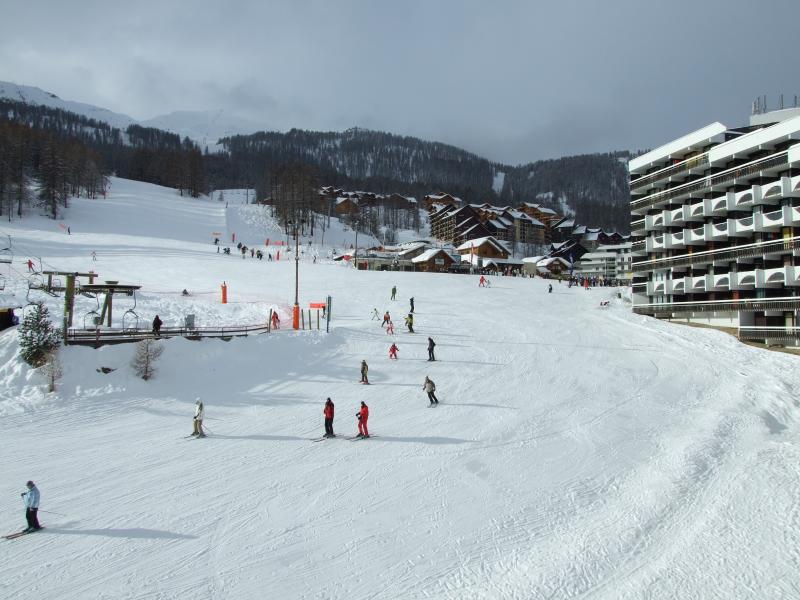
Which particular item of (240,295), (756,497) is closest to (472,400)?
(756,497)

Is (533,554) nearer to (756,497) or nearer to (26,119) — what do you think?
(756,497)

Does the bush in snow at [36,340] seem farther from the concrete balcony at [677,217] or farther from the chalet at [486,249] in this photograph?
the chalet at [486,249]

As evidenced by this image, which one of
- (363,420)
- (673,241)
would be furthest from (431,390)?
(673,241)

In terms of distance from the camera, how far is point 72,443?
45.9ft

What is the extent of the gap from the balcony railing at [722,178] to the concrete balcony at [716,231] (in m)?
3.02

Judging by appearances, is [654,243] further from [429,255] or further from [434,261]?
[429,255]

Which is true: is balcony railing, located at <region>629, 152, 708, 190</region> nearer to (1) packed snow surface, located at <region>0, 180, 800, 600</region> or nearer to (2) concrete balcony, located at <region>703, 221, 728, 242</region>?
(2) concrete balcony, located at <region>703, 221, 728, 242</region>

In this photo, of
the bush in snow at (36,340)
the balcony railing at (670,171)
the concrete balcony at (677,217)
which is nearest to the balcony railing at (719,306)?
the concrete balcony at (677,217)

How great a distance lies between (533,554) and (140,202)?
308 feet

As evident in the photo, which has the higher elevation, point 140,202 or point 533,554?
point 140,202

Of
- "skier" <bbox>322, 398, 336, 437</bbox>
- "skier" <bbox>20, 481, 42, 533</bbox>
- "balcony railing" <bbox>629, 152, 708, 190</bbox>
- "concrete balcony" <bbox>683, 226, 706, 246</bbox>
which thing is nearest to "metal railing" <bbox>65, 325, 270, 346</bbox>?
"skier" <bbox>322, 398, 336, 437</bbox>

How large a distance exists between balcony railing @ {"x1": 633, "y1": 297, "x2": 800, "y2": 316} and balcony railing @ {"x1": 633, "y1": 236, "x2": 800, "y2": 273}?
3049mm

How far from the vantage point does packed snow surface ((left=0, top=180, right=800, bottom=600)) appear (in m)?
8.31

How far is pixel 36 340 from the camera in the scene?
18.5 m
